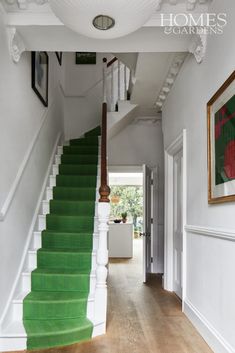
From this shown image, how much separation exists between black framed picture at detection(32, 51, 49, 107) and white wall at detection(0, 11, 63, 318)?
11cm

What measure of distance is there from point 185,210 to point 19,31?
7.87 ft

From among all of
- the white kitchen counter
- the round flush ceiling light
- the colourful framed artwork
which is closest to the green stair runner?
the colourful framed artwork

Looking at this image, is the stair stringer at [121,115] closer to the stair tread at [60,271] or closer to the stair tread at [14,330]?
the stair tread at [60,271]

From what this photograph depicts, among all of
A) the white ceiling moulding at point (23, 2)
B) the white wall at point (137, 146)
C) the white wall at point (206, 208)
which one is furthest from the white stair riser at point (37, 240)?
the white wall at point (137, 146)

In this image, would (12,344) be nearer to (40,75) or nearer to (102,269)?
(102,269)

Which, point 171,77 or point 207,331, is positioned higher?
point 171,77

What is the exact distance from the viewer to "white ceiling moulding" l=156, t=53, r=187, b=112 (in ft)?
11.6

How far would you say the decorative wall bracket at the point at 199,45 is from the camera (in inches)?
107

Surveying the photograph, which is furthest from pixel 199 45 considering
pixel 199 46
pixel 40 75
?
pixel 40 75

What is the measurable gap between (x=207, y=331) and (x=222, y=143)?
153 cm

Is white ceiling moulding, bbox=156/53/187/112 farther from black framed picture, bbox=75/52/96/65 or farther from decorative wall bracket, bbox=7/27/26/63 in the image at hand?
black framed picture, bbox=75/52/96/65

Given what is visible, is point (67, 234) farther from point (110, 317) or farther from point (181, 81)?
point (181, 81)

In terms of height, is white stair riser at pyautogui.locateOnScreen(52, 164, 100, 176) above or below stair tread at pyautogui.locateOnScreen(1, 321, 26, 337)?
above

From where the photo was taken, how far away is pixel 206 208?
2.73m
